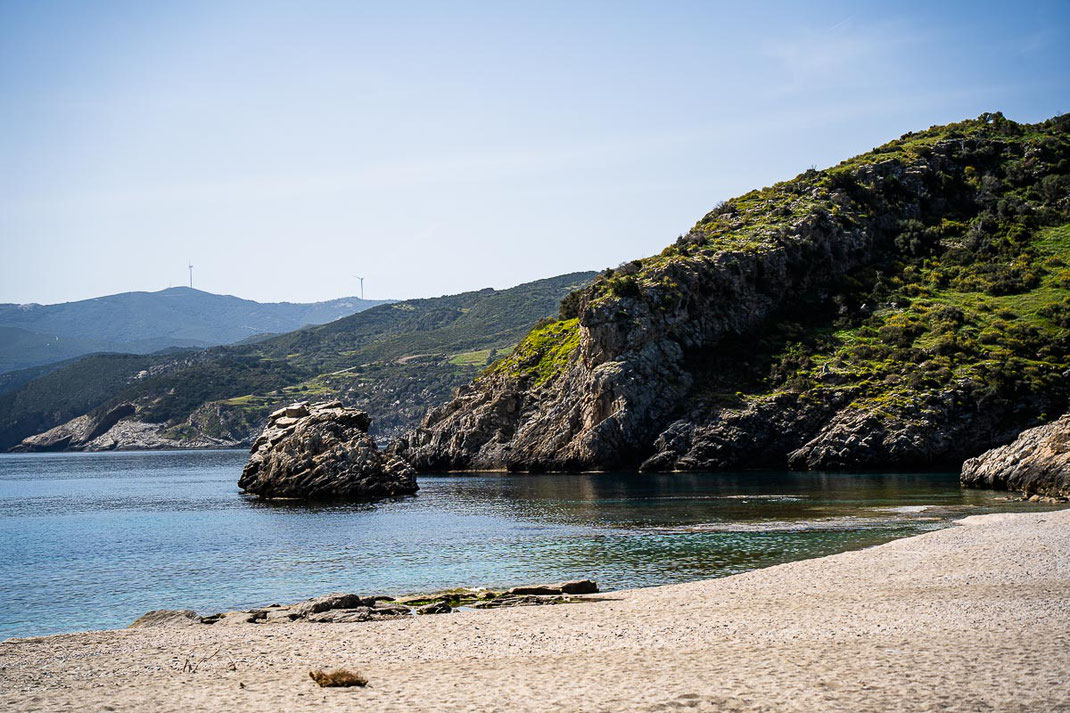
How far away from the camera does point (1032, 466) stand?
5900 cm

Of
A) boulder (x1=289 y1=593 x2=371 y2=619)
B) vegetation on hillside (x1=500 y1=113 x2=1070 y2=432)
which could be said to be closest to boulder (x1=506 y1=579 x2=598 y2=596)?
boulder (x1=289 y1=593 x2=371 y2=619)

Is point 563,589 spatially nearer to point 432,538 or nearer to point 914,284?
point 432,538

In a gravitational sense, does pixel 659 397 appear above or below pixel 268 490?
above

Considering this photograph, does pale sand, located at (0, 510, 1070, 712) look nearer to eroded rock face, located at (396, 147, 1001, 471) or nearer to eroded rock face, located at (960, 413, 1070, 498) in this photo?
eroded rock face, located at (960, 413, 1070, 498)

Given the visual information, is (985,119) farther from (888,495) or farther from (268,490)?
(268,490)

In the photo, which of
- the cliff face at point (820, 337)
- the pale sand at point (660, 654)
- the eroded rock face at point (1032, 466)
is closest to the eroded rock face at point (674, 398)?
the cliff face at point (820, 337)

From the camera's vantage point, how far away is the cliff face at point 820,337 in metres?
91.4

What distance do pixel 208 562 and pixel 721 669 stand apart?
32597mm

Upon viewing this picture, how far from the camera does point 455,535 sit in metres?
49.5

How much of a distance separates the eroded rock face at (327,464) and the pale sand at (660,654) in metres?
A: 54.7

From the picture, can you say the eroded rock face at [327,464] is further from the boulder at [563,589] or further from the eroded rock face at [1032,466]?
the eroded rock face at [1032,466]

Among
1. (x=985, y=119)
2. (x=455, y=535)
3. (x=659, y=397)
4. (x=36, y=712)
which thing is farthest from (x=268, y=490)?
(x=985, y=119)

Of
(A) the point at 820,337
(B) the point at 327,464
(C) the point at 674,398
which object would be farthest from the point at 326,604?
(A) the point at 820,337

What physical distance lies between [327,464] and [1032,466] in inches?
2373
